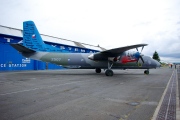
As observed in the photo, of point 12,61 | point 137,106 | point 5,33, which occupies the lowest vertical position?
point 137,106

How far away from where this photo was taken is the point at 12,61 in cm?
3409

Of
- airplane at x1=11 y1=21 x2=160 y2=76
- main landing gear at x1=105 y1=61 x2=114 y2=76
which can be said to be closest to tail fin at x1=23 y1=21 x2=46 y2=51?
airplane at x1=11 y1=21 x2=160 y2=76

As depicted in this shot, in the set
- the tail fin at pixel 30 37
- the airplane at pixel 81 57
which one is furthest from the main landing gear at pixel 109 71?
the tail fin at pixel 30 37

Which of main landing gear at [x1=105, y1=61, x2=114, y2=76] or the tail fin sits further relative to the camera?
the tail fin

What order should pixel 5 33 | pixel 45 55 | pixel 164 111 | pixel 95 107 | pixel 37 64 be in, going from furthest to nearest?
pixel 37 64
pixel 5 33
pixel 45 55
pixel 95 107
pixel 164 111

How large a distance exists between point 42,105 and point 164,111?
4376 millimetres

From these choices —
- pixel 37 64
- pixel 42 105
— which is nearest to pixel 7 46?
pixel 37 64

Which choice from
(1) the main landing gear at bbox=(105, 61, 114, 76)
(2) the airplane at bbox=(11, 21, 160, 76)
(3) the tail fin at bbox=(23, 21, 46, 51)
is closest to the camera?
(1) the main landing gear at bbox=(105, 61, 114, 76)

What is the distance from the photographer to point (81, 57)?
21.8 m

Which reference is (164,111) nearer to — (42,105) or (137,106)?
(137,106)

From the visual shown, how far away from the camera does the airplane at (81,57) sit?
20.9 metres

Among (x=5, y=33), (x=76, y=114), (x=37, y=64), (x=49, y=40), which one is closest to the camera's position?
(x=76, y=114)

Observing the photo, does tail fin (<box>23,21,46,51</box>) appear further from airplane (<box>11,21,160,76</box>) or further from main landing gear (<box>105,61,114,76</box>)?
main landing gear (<box>105,61,114,76</box>)

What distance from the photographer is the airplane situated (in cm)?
2088
